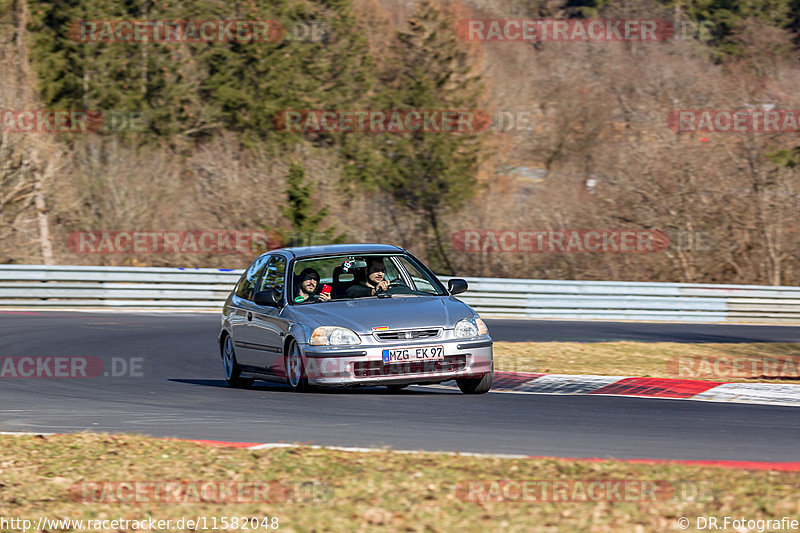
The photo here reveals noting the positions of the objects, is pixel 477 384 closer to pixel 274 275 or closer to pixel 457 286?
pixel 457 286

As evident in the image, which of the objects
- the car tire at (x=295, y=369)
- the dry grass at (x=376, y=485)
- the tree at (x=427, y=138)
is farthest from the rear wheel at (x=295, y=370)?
the tree at (x=427, y=138)

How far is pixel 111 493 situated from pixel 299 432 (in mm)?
2146

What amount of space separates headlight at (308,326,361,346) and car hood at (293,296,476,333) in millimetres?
51

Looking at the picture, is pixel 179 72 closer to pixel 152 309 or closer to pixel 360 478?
pixel 152 309

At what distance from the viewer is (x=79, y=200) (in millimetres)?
36469

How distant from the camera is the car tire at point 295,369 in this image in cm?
1027

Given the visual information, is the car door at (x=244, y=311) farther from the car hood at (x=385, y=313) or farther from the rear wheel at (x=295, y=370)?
the car hood at (x=385, y=313)

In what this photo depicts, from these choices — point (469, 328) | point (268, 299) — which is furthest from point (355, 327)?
point (268, 299)

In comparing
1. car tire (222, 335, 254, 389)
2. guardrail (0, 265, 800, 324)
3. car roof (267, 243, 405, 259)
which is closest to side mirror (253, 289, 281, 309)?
car roof (267, 243, 405, 259)

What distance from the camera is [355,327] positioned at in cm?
988

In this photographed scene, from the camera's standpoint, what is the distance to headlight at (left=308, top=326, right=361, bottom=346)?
9844mm

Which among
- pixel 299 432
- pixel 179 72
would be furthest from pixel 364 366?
pixel 179 72

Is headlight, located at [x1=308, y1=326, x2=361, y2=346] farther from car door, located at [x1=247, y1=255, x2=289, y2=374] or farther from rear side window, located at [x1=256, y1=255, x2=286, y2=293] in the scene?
rear side window, located at [x1=256, y1=255, x2=286, y2=293]

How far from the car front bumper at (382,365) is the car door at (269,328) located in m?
0.72
